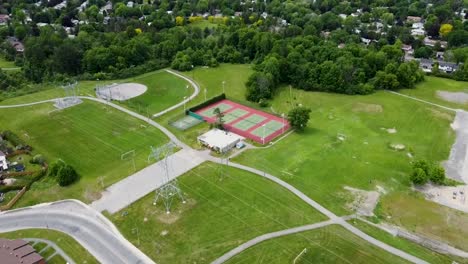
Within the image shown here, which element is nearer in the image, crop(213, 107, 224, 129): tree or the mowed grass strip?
the mowed grass strip

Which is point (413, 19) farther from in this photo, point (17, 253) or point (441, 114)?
point (17, 253)

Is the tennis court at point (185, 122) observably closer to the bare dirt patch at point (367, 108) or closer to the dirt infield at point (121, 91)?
the dirt infield at point (121, 91)

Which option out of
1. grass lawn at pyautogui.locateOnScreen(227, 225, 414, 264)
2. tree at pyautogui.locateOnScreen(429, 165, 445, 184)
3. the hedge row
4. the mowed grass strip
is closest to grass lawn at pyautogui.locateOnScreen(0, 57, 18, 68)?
the hedge row

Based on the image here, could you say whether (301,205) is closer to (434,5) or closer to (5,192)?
(5,192)

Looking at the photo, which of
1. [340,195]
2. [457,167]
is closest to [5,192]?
[340,195]

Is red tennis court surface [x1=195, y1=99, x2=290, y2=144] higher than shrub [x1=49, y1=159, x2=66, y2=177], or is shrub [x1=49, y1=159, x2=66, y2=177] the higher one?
shrub [x1=49, y1=159, x2=66, y2=177]

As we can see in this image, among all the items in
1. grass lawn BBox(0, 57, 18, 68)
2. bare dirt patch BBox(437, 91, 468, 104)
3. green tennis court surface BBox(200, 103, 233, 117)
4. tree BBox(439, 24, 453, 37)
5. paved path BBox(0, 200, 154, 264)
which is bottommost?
grass lawn BBox(0, 57, 18, 68)

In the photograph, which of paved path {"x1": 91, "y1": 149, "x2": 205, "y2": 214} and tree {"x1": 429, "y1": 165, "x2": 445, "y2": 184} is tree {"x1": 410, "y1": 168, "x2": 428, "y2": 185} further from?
paved path {"x1": 91, "y1": 149, "x2": 205, "y2": 214}

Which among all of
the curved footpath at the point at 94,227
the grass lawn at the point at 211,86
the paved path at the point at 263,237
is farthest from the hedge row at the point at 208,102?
the paved path at the point at 263,237
